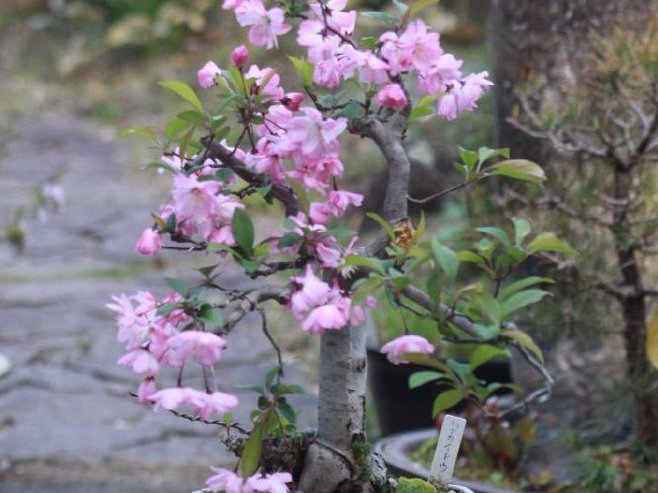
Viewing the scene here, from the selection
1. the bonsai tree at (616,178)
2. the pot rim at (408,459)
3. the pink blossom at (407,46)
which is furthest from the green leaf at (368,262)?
the bonsai tree at (616,178)

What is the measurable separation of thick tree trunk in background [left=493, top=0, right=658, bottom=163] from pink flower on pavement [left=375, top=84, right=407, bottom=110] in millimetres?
1312

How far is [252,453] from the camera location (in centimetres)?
142

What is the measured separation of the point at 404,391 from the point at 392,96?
1.91 metres

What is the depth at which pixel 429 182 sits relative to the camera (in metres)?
5.51

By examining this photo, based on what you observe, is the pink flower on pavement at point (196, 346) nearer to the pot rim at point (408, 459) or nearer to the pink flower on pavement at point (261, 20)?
the pink flower on pavement at point (261, 20)

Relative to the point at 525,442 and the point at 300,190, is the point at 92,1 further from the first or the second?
the point at 300,190

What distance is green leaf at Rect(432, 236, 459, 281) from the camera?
1.28 metres

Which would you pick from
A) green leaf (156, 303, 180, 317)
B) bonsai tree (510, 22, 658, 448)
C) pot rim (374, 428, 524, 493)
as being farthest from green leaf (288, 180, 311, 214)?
bonsai tree (510, 22, 658, 448)

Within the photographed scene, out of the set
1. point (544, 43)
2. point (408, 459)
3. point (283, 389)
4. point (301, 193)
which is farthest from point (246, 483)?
point (544, 43)

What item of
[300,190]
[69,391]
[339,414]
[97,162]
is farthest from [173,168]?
[97,162]

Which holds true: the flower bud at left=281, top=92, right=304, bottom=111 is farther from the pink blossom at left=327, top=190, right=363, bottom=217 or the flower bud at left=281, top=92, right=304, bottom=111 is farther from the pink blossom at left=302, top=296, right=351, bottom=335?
the pink blossom at left=302, top=296, right=351, bottom=335

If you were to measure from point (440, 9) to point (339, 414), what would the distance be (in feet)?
19.8

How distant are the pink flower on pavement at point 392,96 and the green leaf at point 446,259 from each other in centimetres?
19

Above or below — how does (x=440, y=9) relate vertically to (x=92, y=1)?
above
